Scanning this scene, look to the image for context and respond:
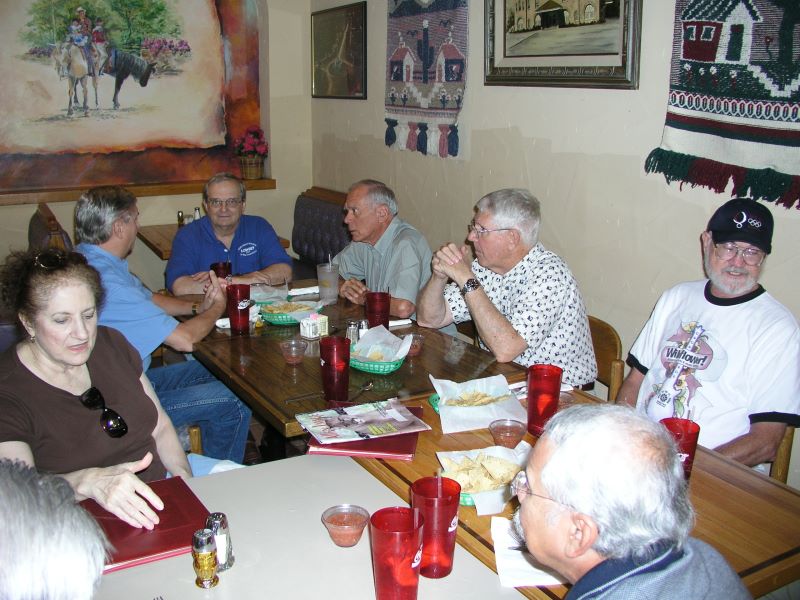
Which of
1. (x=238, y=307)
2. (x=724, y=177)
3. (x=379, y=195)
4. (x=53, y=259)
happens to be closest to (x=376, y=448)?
(x=53, y=259)

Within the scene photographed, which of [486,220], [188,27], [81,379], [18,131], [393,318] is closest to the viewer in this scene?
[81,379]

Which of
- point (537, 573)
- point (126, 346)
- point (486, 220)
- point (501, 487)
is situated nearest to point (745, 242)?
point (486, 220)

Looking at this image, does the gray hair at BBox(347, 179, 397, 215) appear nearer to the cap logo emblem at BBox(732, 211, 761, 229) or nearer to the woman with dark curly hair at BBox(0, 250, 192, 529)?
the cap logo emblem at BBox(732, 211, 761, 229)

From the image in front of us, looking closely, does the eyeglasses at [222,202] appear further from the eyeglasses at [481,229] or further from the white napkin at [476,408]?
the white napkin at [476,408]

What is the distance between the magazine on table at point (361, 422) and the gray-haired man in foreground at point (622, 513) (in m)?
0.81

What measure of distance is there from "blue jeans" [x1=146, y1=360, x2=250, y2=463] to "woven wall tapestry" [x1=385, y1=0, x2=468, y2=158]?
2.09 m

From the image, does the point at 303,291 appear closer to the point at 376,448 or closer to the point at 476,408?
the point at 476,408

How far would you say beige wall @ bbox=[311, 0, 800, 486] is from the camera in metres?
3.14

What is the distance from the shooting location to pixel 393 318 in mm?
3229

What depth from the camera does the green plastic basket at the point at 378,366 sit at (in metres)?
2.50

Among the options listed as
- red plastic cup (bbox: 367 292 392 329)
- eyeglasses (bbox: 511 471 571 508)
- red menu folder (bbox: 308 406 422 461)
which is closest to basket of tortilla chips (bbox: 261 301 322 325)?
red plastic cup (bbox: 367 292 392 329)

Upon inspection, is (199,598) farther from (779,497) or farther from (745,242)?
(745,242)

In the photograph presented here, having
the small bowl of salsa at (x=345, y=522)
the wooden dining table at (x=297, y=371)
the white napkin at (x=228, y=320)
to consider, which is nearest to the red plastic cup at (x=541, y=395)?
the wooden dining table at (x=297, y=371)

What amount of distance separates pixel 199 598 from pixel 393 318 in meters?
1.92
